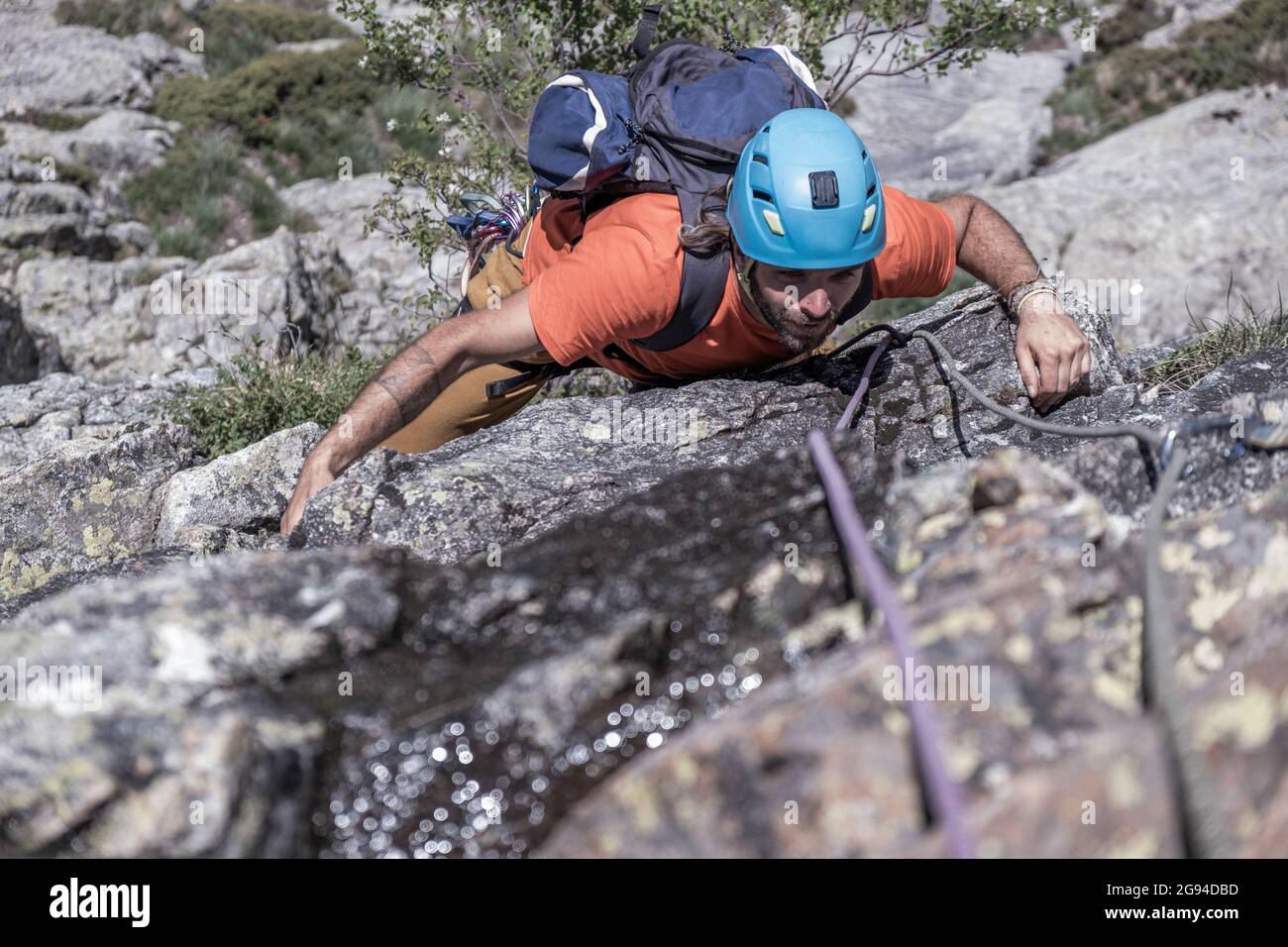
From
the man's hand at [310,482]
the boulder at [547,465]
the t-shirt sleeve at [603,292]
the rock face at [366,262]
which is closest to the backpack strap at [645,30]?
the t-shirt sleeve at [603,292]

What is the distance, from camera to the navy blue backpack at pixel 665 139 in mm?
4523

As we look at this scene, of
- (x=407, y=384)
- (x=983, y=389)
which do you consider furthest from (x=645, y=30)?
(x=983, y=389)

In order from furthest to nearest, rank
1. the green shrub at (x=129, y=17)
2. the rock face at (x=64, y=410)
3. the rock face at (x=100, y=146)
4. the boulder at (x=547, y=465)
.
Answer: the green shrub at (x=129, y=17), the rock face at (x=100, y=146), the rock face at (x=64, y=410), the boulder at (x=547, y=465)

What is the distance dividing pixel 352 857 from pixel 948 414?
3223 mm

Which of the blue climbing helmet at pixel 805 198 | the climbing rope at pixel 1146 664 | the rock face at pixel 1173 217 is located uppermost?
the blue climbing helmet at pixel 805 198

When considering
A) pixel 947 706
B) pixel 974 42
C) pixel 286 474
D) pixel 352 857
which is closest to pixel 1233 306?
pixel 974 42

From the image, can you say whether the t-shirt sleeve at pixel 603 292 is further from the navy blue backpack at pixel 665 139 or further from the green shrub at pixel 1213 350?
the green shrub at pixel 1213 350

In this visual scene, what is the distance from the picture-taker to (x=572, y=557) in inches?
116

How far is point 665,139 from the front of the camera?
4.62m

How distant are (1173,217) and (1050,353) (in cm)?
669

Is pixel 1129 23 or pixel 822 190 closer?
pixel 822 190

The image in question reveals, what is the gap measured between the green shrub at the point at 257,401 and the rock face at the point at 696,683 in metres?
4.67

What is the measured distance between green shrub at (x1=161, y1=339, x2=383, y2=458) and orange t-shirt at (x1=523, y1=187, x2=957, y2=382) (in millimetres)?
2840

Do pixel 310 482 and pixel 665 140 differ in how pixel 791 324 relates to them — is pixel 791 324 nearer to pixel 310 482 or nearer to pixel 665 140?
pixel 665 140
